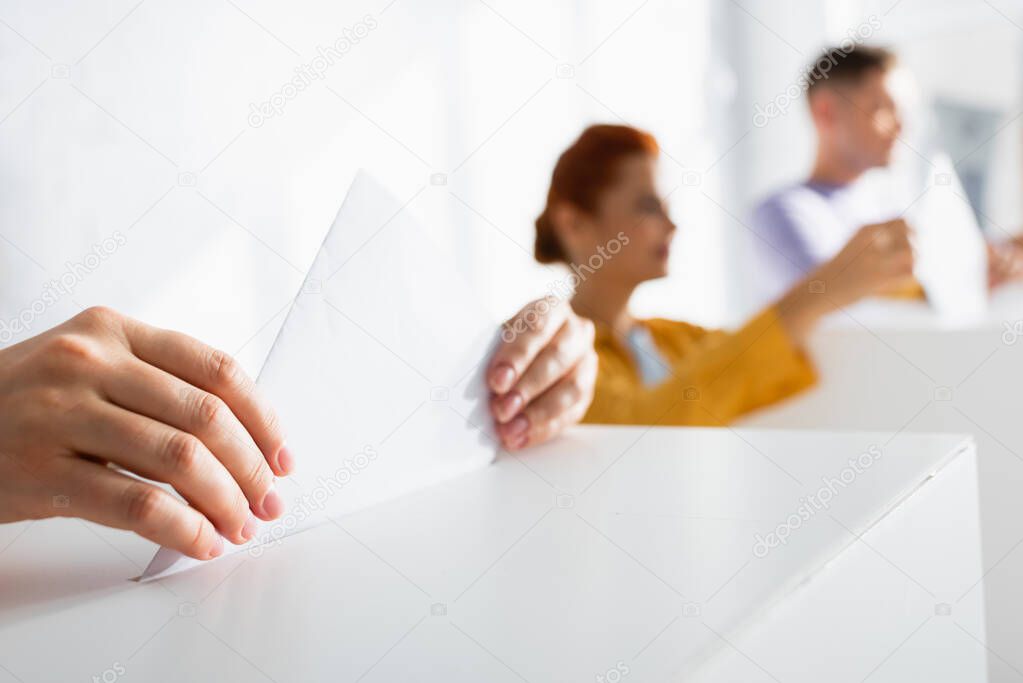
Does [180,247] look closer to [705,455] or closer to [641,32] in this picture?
[705,455]

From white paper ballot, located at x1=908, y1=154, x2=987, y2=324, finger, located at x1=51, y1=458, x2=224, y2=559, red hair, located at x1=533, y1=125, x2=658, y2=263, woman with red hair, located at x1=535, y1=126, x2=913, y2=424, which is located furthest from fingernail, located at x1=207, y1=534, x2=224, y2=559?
red hair, located at x1=533, y1=125, x2=658, y2=263

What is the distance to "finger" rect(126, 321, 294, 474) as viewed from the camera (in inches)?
17.1

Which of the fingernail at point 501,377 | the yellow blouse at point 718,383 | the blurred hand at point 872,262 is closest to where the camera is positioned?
the fingernail at point 501,377

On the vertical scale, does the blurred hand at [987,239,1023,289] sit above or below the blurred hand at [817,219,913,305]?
below

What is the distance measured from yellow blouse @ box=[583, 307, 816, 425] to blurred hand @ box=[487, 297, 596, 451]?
826mm

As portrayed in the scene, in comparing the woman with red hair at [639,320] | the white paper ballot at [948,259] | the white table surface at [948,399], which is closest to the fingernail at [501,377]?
the white table surface at [948,399]

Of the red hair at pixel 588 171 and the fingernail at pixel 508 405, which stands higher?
the fingernail at pixel 508 405

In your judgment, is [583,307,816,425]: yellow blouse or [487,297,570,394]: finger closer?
[487,297,570,394]: finger

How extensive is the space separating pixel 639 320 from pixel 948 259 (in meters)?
0.62

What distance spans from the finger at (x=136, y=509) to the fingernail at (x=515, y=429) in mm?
236

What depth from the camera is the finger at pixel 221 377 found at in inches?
17.1

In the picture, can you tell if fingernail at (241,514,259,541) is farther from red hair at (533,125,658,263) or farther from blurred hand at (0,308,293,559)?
red hair at (533,125,658,263)

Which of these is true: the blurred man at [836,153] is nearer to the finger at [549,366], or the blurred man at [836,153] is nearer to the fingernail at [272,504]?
the finger at [549,366]

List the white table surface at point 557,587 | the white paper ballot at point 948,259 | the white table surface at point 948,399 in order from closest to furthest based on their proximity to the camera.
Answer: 1. the white table surface at point 557,587
2. the white table surface at point 948,399
3. the white paper ballot at point 948,259
